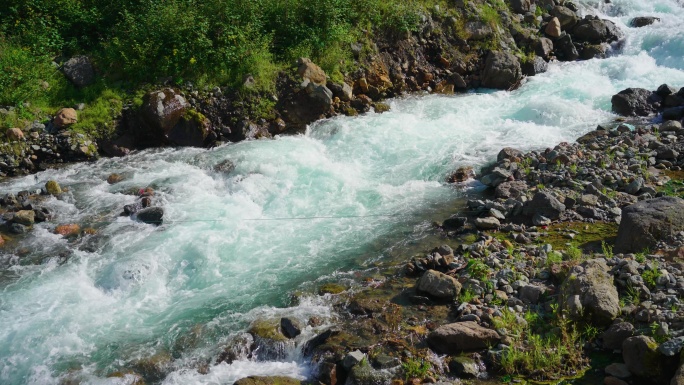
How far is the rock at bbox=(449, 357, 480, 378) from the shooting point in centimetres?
680

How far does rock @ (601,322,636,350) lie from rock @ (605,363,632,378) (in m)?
0.35

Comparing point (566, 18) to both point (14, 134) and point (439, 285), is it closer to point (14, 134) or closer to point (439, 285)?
point (439, 285)

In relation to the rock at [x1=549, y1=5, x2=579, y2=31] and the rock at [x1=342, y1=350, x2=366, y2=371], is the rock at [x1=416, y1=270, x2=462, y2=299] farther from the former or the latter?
the rock at [x1=549, y1=5, x2=579, y2=31]

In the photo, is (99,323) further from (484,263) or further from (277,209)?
(484,263)

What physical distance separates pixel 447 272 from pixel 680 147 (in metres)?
7.07

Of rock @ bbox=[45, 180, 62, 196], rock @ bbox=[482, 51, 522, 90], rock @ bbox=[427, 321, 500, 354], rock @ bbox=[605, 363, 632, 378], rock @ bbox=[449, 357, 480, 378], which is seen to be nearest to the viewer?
rock @ bbox=[605, 363, 632, 378]

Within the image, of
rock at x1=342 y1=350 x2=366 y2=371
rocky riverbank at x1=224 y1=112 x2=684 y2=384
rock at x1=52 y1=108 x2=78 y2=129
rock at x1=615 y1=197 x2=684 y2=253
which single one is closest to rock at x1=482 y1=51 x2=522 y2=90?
rocky riverbank at x1=224 y1=112 x2=684 y2=384

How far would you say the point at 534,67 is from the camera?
1833cm

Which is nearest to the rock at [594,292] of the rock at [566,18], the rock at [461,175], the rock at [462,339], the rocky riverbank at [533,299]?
the rocky riverbank at [533,299]

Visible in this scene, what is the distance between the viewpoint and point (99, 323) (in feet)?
27.4

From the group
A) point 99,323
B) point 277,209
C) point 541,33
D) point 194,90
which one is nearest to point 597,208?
point 277,209

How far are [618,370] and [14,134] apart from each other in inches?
503

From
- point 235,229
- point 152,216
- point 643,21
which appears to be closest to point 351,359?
point 235,229

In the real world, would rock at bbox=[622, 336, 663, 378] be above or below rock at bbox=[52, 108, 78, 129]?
below
